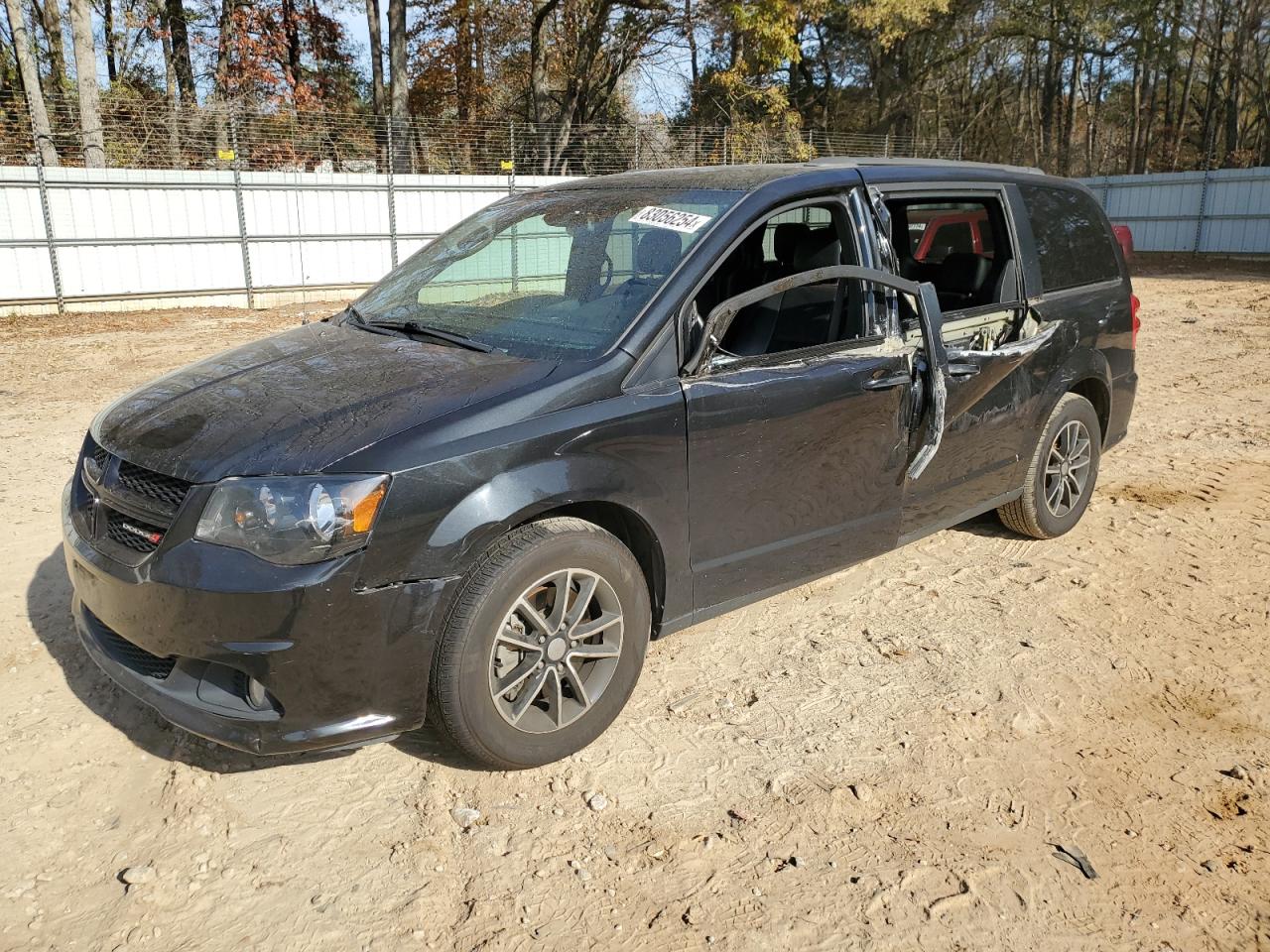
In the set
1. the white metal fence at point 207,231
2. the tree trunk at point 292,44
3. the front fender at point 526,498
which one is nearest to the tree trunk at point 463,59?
the tree trunk at point 292,44

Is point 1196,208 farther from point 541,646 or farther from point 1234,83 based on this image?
point 541,646

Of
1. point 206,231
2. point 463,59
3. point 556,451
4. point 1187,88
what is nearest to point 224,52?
point 463,59

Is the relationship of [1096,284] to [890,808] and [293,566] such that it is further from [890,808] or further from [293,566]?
[293,566]

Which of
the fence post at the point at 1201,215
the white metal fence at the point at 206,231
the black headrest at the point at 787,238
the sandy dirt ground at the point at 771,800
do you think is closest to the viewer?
the sandy dirt ground at the point at 771,800

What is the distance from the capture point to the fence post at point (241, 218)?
660 inches

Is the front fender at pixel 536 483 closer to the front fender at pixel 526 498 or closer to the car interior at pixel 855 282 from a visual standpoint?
the front fender at pixel 526 498

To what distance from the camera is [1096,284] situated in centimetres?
497

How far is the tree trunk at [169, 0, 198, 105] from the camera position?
2706 centimetres

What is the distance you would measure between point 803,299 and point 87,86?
1954 cm

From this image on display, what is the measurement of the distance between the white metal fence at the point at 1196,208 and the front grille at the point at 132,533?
2588 cm

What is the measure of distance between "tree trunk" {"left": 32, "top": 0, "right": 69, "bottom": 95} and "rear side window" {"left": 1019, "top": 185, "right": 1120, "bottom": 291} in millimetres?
27779

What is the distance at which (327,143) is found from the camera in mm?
18922

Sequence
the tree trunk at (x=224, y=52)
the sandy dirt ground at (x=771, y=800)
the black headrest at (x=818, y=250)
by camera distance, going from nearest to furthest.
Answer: the sandy dirt ground at (x=771, y=800) → the black headrest at (x=818, y=250) → the tree trunk at (x=224, y=52)

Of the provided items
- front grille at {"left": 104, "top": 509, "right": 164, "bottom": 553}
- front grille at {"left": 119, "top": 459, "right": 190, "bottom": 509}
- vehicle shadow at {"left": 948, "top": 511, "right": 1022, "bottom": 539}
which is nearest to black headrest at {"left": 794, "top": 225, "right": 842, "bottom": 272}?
vehicle shadow at {"left": 948, "top": 511, "right": 1022, "bottom": 539}
